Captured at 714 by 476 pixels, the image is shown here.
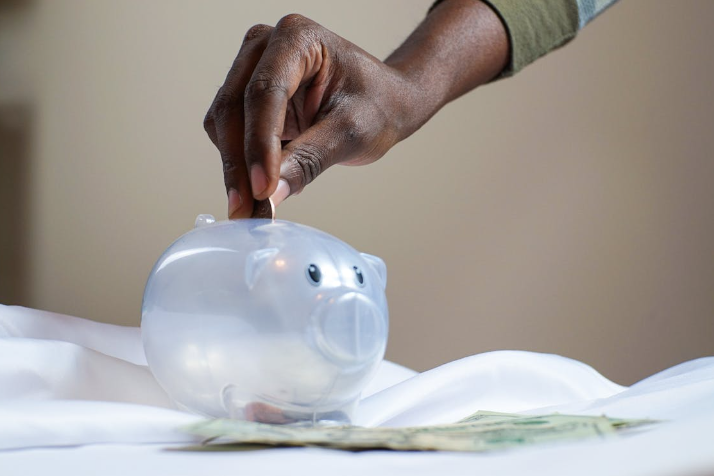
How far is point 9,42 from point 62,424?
4.65 ft

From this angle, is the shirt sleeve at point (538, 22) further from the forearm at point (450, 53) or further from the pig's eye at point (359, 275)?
the pig's eye at point (359, 275)

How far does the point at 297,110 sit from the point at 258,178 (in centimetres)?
23

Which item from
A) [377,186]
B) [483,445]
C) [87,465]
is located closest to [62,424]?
[87,465]

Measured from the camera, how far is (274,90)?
593 mm

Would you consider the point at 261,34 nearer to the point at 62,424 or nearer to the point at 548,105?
the point at 62,424

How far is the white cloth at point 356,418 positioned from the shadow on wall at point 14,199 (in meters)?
0.96

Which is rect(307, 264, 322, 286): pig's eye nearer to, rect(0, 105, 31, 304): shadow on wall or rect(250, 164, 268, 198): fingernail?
rect(250, 164, 268, 198): fingernail

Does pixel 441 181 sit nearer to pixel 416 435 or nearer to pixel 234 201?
pixel 234 201

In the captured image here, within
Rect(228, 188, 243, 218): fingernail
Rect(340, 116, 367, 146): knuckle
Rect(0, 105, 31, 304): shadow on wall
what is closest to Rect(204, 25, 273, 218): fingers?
Rect(228, 188, 243, 218): fingernail

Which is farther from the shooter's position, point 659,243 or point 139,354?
point 659,243

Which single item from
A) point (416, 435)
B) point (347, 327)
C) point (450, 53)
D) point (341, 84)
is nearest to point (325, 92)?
point (341, 84)

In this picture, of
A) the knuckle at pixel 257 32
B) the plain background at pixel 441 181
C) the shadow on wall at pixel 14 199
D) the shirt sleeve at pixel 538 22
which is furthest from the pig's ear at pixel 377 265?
the shadow on wall at pixel 14 199

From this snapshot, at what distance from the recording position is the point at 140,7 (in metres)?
1.46

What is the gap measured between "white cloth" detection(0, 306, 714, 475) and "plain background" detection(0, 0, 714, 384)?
84cm
